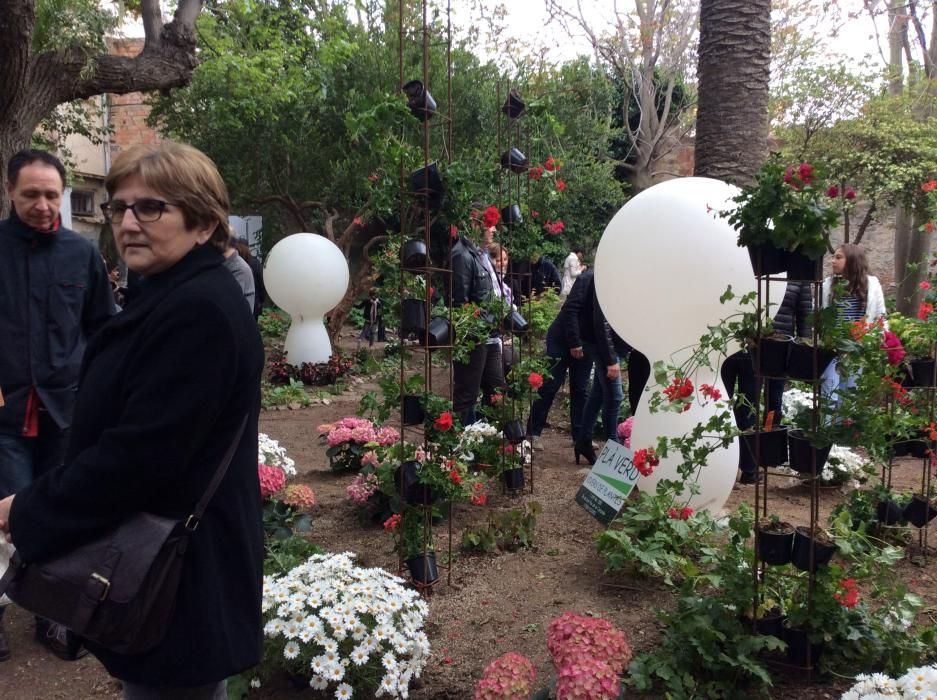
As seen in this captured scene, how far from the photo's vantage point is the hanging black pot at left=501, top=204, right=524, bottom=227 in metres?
4.88

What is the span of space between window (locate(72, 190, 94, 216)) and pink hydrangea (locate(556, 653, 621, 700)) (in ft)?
69.3

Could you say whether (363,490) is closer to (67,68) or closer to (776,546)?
(776,546)

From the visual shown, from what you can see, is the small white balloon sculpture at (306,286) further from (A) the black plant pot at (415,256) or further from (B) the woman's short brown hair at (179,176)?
(B) the woman's short brown hair at (179,176)

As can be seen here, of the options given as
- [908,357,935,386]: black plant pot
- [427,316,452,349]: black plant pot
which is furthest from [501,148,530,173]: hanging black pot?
[908,357,935,386]: black plant pot

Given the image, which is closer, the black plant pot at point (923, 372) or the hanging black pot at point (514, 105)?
the black plant pot at point (923, 372)

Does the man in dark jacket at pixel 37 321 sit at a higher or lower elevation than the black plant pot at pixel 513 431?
higher

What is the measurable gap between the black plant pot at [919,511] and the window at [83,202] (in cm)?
2097

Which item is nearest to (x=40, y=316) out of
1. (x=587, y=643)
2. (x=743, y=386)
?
(x=587, y=643)

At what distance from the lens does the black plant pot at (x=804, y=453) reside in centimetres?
259

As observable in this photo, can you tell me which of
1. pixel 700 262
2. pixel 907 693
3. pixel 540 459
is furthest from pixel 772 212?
pixel 540 459

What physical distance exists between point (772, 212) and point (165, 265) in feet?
6.36

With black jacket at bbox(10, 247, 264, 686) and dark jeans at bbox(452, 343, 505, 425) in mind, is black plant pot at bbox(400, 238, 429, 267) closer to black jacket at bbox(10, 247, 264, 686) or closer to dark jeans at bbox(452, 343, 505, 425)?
dark jeans at bbox(452, 343, 505, 425)

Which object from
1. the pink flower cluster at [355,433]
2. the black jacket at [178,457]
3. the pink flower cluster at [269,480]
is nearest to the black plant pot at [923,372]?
the pink flower cluster at [355,433]

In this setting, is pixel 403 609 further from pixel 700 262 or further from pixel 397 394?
pixel 700 262
